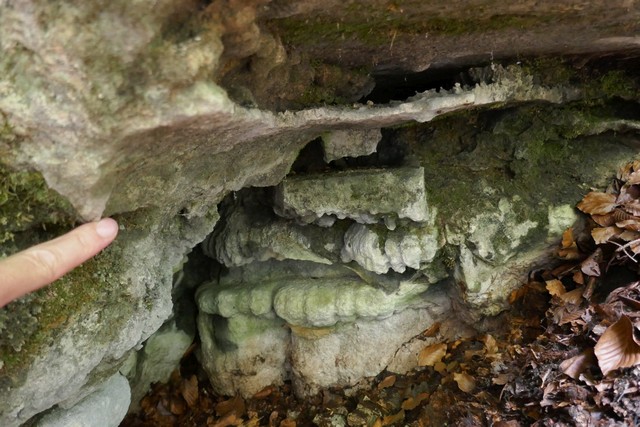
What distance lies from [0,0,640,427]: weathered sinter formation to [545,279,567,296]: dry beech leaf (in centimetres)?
26

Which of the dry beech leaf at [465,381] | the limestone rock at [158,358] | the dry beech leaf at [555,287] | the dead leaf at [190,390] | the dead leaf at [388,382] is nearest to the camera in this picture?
the dry beech leaf at [555,287]

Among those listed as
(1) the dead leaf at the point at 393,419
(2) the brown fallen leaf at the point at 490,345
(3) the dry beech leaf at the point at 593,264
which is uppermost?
(3) the dry beech leaf at the point at 593,264

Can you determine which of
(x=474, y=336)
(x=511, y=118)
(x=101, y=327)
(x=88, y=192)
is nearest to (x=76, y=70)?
(x=88, y=192)

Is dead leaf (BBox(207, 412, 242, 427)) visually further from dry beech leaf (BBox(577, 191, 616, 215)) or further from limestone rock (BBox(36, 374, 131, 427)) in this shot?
dry beech leaf (BBox(577, 191, 616, 215))

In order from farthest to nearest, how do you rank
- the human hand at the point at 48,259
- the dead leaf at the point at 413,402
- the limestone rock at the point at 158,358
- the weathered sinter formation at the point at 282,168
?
the limestone rock at the point at 158,358 < the dead leaf at the point at 413,402 < the weathered sinter formation at the point at 282,168 < the human hand at the point at 48,259

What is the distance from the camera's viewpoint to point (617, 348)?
3.05m

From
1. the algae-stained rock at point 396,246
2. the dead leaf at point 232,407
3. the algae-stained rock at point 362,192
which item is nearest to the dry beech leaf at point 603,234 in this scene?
the algae-stained rock at point 396,246

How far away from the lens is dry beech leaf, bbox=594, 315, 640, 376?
118 inches

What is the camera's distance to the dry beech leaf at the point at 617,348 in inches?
118

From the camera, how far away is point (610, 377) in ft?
9.93

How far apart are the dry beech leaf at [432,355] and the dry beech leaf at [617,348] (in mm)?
1449

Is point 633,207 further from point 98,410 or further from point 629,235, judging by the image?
point 98,410

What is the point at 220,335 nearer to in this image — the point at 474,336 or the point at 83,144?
the point at 474,336

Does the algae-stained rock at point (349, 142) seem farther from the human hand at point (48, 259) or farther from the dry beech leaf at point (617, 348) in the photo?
the dry beech leaf at point (617, 348)
